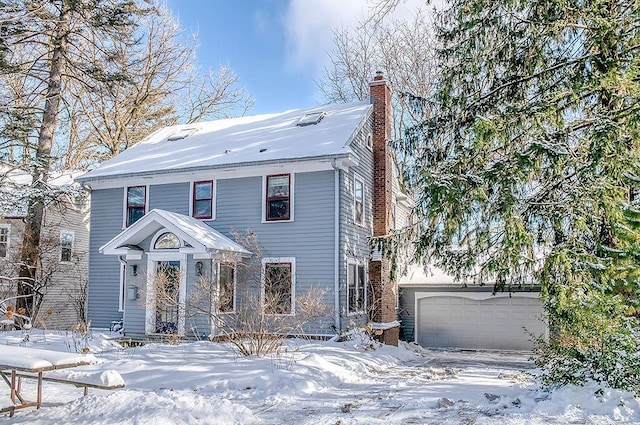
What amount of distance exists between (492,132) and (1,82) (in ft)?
72.1

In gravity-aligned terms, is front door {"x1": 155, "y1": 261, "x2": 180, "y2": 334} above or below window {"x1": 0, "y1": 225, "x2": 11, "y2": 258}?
below

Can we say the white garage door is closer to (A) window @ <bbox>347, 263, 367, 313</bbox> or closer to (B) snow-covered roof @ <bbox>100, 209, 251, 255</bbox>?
(A) window @ <bbox>347, 263, 367, 313</bbox>

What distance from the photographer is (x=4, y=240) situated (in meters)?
20.7

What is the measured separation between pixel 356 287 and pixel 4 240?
541 inches

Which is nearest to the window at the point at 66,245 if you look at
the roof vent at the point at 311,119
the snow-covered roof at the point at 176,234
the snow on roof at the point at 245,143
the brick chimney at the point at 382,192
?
the snow on roof at the point at 245,143

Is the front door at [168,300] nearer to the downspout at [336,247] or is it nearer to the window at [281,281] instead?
the window at [281,281]

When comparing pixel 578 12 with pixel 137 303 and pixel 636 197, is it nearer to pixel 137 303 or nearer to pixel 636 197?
pixel 636 197

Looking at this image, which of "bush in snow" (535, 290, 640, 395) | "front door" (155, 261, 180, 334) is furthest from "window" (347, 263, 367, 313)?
"bush in snow" (535, 290, 640, 395)

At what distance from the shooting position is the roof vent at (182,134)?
19.7 m

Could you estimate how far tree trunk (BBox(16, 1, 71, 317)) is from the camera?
1850 centimetres

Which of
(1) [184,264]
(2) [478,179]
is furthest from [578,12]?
(1) [184,264]

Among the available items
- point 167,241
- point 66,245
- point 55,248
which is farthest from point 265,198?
point 66,245

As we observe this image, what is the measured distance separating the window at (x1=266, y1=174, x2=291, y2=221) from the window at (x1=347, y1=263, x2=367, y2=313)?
243 cm

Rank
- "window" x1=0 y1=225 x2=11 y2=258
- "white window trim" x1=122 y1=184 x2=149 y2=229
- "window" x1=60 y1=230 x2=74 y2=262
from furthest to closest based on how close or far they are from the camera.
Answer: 1. "window" x1=60 y1=230 x2=74 y2=262
2. "window" x1=0 y1=225 x2=11 y2=258
3. "white window trim" x1=122 y1=184 x2=149 y2=229
